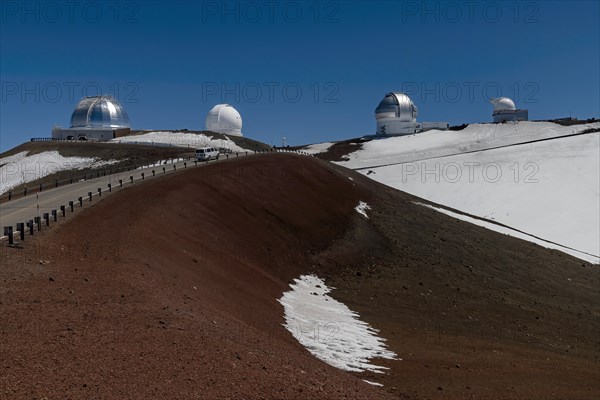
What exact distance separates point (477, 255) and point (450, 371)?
18.5 meters

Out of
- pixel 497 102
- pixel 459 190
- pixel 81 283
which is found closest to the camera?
pixel 81 283

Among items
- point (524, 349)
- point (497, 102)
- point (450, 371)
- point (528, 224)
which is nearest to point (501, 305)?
point (524, 349)

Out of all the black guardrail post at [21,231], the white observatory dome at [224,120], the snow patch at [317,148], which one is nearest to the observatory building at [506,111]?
the snow patch at [317,148]

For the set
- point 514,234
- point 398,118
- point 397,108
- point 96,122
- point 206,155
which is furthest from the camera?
point 397,108

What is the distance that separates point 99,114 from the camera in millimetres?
83812

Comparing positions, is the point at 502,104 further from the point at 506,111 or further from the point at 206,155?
the point at 206,155

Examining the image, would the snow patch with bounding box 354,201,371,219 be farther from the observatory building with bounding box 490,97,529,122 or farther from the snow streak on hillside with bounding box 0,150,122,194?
the observatory building with bounding box 490,97,529,122

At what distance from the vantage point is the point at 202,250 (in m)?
20.8

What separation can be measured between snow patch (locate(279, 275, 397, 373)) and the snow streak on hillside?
4167 cm

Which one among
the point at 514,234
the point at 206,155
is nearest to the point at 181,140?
the point at 206,155

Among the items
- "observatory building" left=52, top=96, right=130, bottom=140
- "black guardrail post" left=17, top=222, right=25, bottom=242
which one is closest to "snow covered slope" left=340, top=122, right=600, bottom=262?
"observatory building" left=52, top=96, right=130, bottom=140

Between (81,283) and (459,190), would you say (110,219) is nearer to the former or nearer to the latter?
(81,283)

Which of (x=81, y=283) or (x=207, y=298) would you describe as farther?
(x=207, y=298)

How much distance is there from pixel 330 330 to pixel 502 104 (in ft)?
346
